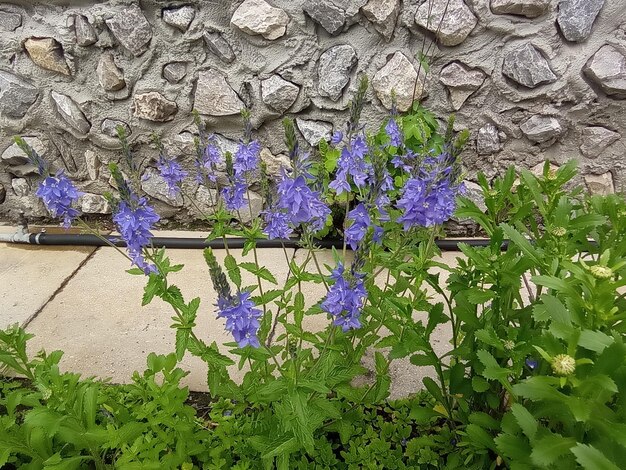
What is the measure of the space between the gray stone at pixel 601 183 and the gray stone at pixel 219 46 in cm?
259

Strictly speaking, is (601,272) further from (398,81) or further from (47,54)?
(47,54)

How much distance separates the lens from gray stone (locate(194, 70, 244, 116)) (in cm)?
320

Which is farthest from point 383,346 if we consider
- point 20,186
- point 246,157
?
point 20,186

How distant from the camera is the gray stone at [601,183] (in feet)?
10.9

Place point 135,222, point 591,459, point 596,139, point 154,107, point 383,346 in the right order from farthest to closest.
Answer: point 154,107
point 596,139
point 383,346
point 135,222
point 591,459

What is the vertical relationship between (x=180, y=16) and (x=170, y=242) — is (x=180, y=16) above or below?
above

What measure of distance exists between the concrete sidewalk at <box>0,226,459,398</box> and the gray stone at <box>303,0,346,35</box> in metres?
1.52

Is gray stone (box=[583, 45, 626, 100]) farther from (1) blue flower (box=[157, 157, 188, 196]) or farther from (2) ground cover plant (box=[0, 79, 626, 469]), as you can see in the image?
(1) blue flower (box=[157, 157, 188, 196])

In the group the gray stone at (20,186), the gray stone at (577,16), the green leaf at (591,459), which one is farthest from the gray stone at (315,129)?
the green leaf at (591,459)

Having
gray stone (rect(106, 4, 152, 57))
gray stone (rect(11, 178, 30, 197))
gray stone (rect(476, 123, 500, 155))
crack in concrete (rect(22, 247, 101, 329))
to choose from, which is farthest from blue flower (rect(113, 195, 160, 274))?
gray stone (rect(11, 178, 30, 197))

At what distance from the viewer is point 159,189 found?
12.0 ft

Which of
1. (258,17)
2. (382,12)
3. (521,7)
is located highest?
(521,7)

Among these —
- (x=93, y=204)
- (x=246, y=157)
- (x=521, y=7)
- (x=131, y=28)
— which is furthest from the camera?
(x=93, y=204)

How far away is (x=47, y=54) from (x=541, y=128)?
3.34 meters
